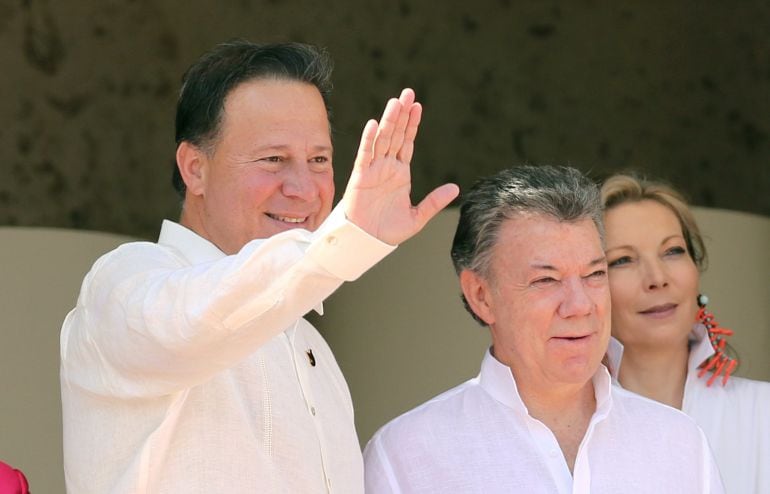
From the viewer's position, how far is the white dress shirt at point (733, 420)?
2934 mm

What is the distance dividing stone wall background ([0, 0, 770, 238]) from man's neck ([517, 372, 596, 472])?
2.78m

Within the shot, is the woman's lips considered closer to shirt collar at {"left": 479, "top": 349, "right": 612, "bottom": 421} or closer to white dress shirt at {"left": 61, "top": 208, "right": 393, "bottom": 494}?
shirt collar at {"left": 479, "top": 349, "right": 612, "bottom": 421}

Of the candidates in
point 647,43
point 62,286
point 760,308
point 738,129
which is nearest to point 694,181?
point 738,129

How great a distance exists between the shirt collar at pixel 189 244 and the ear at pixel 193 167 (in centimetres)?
9

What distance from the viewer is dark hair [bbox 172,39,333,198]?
2.32m

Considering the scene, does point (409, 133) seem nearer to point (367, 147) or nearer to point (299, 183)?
point (367, 147)

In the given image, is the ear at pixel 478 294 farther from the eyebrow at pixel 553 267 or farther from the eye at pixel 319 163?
the eye at pixel 319 163

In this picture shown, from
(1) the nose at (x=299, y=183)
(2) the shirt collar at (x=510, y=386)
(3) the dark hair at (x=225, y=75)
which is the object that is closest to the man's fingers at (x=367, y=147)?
(1) the nose at (x=299, y=183)

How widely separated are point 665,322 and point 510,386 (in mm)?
641

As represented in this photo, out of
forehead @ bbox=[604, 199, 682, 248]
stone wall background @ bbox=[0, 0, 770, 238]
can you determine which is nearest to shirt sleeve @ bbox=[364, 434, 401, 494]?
forehead @ bbox=[604, 199, 682, 248]

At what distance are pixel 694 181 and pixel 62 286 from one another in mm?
2857

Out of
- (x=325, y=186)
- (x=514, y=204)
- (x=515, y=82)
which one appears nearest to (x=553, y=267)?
(x=514, y=204)

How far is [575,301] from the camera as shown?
100 inches

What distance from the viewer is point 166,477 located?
1.96 m
